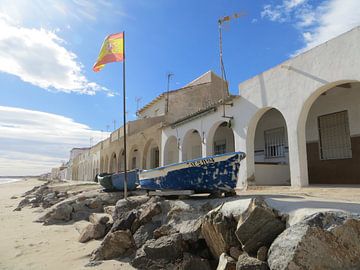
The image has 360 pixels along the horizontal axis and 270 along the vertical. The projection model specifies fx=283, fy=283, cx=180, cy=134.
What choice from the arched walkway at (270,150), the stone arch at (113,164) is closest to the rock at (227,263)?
the arched walkway at (270,150)

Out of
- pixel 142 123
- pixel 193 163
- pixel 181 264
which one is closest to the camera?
pixel 181 264

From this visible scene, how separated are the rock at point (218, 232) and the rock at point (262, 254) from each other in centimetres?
78

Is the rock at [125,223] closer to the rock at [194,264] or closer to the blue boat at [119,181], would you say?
the rock at [194,264]

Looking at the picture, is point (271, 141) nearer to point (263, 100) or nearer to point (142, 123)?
point (263, 100)

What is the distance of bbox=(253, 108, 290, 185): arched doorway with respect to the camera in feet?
40.0

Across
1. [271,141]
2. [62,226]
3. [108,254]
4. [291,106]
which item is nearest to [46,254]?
[108,254]

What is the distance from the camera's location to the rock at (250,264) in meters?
3.60

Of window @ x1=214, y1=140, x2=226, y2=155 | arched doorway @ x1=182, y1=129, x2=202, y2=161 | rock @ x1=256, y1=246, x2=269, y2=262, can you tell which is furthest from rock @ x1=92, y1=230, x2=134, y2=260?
arched doorway @ x1=182, y1=129, x2=202, y2=161

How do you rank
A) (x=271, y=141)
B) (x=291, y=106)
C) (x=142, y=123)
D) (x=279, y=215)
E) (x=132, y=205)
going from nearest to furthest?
(x=279, y=215) → (x=132, y=205) → (x=291, y=106) → (x=271, y=141) → (x=142, y=123)

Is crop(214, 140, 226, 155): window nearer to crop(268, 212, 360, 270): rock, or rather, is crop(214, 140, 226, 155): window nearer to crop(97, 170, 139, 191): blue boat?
crop(97, 170, 139, 191): blue boat

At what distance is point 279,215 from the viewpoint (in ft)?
14.0

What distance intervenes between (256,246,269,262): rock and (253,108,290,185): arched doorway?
8.16 meters

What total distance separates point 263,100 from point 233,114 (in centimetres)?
185

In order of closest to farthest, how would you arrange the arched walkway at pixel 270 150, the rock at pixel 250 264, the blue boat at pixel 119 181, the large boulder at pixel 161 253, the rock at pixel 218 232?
the rock at pixel 250 264, the rock at pixel 218 232, the large boulder at pixel 161 253, the arched walkway at pixel 270 150, the blue boat at pixel 119 181
